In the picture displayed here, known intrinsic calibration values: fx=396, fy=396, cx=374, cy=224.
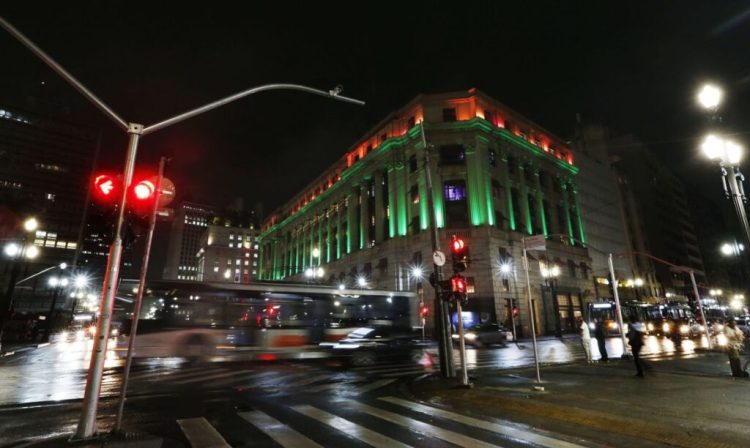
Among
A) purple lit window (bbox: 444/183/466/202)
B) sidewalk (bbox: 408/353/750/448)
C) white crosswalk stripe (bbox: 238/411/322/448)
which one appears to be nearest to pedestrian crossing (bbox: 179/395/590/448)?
white crosswalk stripe (bbox: 238/411/322/448)

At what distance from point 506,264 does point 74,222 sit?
111598 mm

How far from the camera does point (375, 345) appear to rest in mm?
22578

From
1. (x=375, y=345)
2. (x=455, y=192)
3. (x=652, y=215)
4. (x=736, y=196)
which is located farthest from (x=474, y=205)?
(x=652, y=215)

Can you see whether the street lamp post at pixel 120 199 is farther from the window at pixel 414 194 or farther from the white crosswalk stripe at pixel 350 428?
the window at pixel 414 194

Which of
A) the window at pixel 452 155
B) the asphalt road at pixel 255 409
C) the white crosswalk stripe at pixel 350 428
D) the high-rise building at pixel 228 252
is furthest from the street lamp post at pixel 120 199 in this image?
the high-rise building at pixel 228 252

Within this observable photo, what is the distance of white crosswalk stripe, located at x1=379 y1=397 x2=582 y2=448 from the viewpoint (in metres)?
6.19

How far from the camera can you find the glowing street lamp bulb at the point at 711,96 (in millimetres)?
10516

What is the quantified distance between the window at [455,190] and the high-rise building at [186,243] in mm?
132220

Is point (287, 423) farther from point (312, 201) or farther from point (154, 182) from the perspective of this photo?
point (312, 201)

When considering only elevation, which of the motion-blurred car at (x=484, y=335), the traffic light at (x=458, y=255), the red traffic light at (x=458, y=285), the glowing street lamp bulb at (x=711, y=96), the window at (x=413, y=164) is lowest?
the motion-blurred car at (x=484, y=335)

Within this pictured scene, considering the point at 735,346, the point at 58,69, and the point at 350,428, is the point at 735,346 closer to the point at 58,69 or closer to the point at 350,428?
the point at 350,428

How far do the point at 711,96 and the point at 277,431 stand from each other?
13296 mm

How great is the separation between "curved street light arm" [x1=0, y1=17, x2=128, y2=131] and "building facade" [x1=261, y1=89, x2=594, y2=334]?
32.7 meters

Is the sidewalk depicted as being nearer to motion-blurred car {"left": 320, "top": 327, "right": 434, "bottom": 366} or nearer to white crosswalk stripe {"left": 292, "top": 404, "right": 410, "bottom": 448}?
white crosswalk stripe {"left": 292, "top": 404, "right": 410, "bottom": 448}
